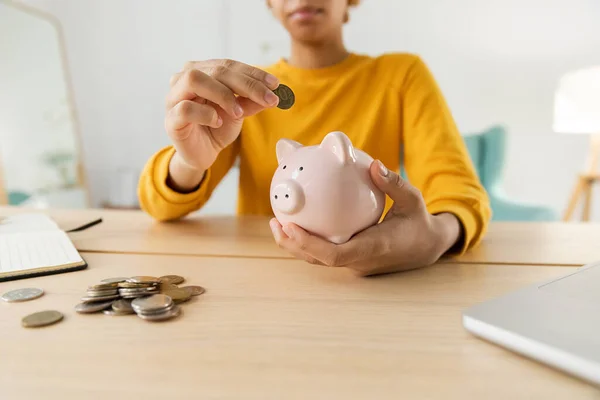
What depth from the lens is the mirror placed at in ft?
6.75

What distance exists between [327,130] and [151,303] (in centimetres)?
56

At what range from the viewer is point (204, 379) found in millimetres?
279

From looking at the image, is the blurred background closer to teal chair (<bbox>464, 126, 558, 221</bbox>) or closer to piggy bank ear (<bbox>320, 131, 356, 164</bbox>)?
teal chair (<bbox>464, 126, 558, 221</bbox>)

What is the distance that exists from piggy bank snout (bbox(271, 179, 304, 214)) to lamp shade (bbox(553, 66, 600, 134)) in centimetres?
189

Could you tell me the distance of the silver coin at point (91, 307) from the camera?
38cm

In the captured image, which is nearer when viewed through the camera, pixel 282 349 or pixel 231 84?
pixel 282 349

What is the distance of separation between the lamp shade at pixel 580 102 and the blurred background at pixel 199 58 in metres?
0.19

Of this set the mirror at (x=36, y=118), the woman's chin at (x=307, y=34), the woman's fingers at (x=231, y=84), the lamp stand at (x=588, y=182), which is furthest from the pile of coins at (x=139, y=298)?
the lamp stand at (x=588, y=182)

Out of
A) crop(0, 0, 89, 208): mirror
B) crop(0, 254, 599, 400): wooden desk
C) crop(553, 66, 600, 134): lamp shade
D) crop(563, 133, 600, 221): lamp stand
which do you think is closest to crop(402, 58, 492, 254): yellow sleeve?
crop(0, 254, 599, 400): wooden desk

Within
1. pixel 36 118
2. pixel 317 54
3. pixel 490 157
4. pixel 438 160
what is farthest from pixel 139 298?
pixel 36 118

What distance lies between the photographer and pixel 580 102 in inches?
74.9

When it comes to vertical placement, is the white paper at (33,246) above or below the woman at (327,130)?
below

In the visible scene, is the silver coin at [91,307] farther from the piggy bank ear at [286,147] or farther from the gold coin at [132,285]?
the piggy bank ear at [286,147]

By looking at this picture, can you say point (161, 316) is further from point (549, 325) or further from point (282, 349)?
point (549, 325)
